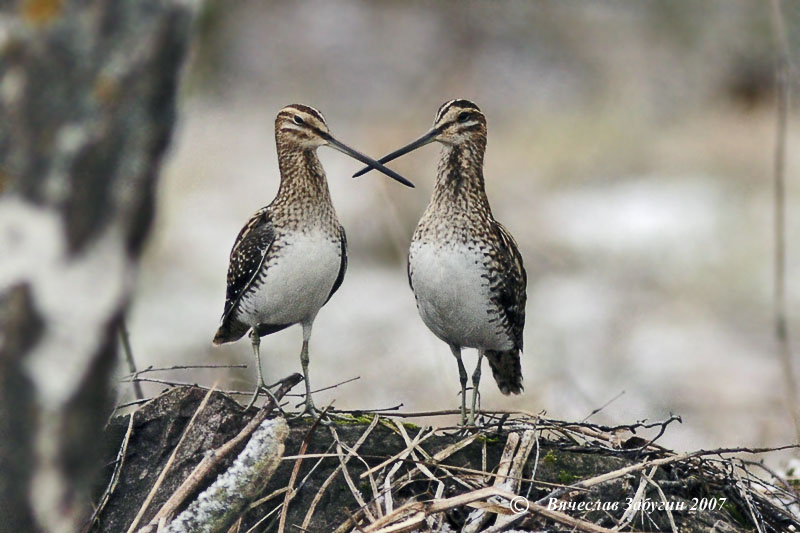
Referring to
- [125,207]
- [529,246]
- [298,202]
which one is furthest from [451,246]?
Answer: [529,246]

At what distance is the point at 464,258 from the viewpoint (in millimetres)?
5398

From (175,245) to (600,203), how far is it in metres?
5.32

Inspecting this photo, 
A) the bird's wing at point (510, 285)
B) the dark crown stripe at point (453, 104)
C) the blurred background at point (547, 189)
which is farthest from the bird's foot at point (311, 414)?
the blurred background at point (547, 189)

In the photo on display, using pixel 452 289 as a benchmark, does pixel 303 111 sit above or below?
above

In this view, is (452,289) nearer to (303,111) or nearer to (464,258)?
(464,258)

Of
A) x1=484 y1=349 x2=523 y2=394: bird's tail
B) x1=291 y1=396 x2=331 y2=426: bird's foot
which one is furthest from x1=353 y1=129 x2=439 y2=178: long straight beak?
x1=484 y1=349 x2=523 y2=394: bird's tail

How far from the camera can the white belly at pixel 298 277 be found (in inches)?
209

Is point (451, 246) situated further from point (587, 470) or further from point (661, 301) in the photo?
point (661, 301)

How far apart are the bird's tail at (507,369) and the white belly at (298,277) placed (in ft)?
3.87

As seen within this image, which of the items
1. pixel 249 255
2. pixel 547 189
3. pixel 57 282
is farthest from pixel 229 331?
pixel 547 189

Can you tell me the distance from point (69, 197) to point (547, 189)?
12196mm

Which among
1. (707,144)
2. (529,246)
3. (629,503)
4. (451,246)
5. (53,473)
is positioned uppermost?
(707,144)

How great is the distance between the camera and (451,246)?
539cm

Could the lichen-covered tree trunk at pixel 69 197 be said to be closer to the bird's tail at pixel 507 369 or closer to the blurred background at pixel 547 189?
the bird's tail at pixel 507 369
